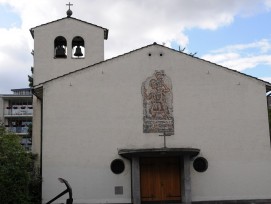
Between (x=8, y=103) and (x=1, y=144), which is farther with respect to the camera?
(x=8, y=103)

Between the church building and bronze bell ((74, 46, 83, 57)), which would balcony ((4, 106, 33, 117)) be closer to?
bronze bell ((74, 46, 83, 57))

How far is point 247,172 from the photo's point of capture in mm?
20031

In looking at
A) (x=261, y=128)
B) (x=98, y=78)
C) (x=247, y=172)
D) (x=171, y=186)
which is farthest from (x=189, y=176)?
(x=98, y=78)

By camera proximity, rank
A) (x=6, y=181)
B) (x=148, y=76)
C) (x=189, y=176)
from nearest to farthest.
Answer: (x=6, y=181) → (x=189, y=176) → (x=148, y=76)

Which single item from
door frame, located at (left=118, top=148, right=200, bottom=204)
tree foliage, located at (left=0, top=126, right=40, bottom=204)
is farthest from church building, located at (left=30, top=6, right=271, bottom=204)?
tree foliage, located at (left=0, top=126, right=40, bottom=204)

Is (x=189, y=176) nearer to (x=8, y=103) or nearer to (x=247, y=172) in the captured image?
(x=247, y=172)

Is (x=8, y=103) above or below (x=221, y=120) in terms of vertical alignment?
above

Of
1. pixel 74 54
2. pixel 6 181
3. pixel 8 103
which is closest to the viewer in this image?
pixel 6 181

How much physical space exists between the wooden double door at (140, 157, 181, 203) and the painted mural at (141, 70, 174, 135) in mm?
1315

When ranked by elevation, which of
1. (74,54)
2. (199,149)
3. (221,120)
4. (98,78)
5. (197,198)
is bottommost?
(197,198)

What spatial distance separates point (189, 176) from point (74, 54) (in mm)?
9088

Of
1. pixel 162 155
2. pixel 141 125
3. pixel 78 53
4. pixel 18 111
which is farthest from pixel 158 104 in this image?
pixel 18 111

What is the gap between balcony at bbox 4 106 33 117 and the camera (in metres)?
54.0

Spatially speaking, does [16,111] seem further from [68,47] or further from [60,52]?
[68,47]
